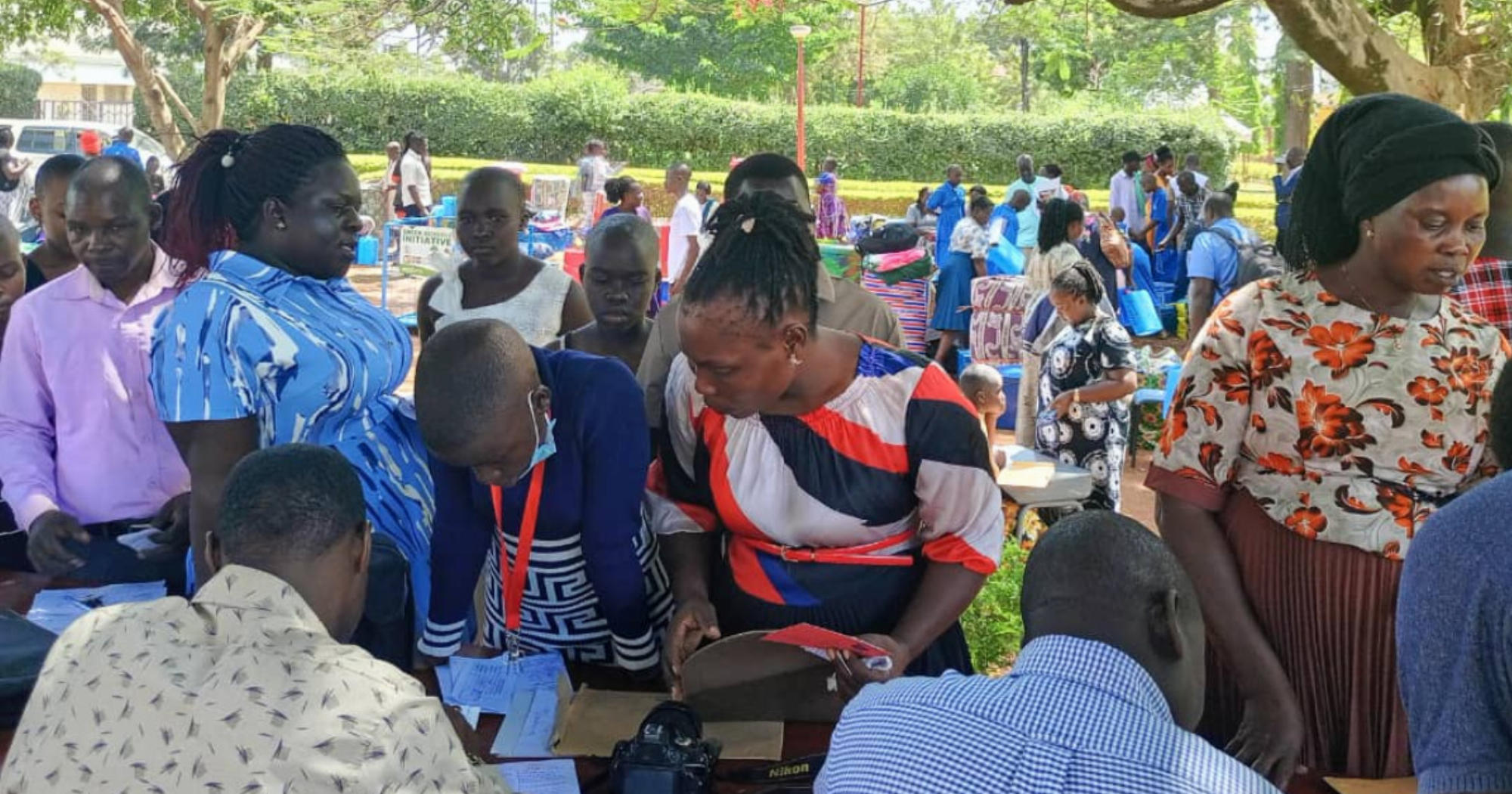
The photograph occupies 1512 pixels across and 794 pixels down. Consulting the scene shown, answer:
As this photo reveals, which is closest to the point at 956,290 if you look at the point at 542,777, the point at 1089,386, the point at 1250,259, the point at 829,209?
the point at 1250,259

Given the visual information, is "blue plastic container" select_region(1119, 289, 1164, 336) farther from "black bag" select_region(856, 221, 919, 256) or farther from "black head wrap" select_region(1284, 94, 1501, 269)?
"black head wrap" select_region(1284, 94, 1501, 269)

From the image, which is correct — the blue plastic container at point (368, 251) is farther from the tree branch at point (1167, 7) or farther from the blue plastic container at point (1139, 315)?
the tree branch at point (1167, 7)

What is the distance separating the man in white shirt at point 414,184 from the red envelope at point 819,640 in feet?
47.6

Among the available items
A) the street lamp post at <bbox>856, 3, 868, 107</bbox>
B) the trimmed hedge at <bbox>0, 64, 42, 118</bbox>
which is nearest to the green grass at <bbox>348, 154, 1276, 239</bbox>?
the street lamp post at <bbox>856, 3, 868, 107</bbox>

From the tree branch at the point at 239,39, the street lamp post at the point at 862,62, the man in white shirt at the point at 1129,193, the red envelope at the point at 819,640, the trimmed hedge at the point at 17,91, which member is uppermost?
the street lamp post at the point at 862,62

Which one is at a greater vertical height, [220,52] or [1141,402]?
[220,52]

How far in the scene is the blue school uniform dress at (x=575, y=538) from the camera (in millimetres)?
2510

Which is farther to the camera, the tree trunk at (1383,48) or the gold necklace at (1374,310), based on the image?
the tree trunk at (1383,48)

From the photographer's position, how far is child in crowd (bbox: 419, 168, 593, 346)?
446 centimetres

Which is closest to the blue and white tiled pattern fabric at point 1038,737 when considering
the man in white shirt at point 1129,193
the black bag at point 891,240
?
the black bag at point 891,240

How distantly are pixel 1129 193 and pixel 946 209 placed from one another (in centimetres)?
237

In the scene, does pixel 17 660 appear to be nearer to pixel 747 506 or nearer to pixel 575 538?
pixel 575 538

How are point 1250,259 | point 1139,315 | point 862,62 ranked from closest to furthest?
1. point 1250,259
2. point 1139,315
3. point 862,62

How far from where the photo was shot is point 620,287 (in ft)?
13.0
